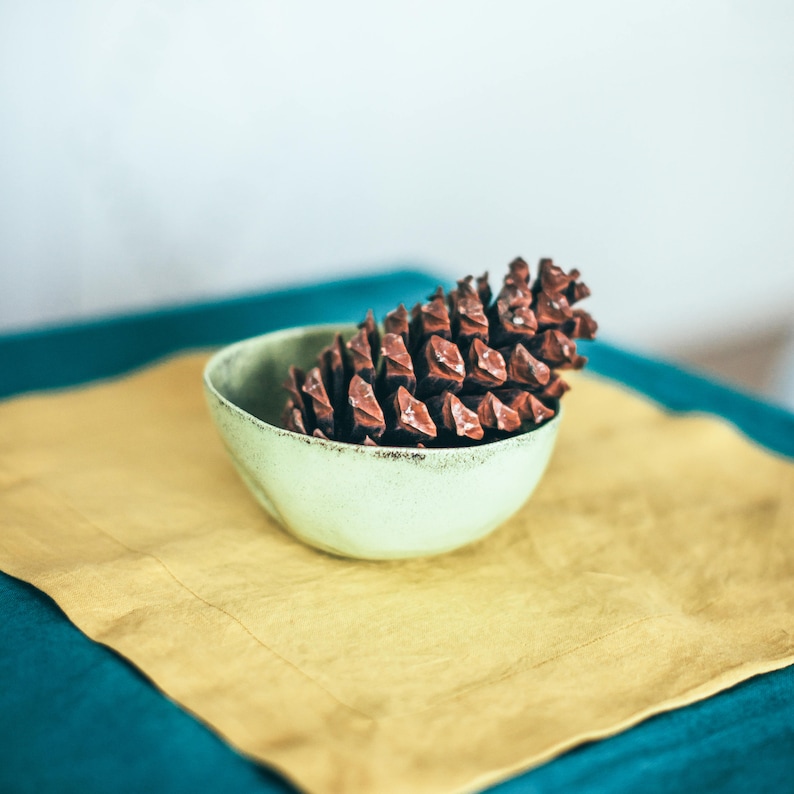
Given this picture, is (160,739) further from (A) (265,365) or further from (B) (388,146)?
(B) (388,146)

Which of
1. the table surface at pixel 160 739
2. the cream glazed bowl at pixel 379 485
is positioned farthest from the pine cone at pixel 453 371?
the table surface at pixel 160 739

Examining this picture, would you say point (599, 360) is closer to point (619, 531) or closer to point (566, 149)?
point (619, 531)

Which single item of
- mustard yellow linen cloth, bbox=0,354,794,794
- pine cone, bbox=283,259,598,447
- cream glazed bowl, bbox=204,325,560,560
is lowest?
mustard yellow linen cloth, bbox=0,354,794,794

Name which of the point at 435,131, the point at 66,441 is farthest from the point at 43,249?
the point at 435,131

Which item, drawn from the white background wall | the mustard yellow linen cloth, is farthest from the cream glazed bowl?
the white background wall

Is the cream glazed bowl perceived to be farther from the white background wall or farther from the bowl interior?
the white background wall

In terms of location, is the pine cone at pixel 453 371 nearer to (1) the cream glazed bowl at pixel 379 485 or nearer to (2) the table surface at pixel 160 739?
(1) the cream glazed bowl at pixel 379 485
